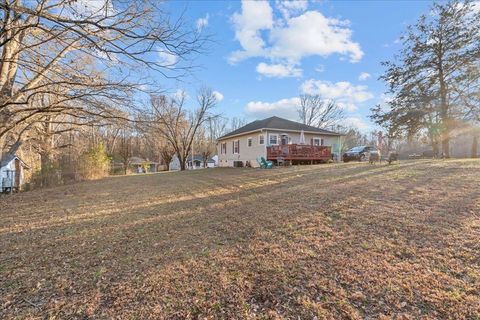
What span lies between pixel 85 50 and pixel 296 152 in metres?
14.7

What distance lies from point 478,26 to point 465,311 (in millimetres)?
23804

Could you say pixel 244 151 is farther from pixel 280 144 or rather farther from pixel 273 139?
pixel 280 144

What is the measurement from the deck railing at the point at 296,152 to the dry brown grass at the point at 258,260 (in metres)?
11.0

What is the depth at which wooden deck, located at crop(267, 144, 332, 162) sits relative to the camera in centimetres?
1777

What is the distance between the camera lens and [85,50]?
5.67 meters

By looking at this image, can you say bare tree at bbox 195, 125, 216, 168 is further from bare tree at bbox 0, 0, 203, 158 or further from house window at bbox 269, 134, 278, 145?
bare tree at bbox 0, 0, 203, 158

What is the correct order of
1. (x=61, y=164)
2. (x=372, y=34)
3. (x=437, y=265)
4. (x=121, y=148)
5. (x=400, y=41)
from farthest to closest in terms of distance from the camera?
(x=121, y=148) → (x=400, y=41) → (x=61, y=164) → (x=372, y=34) → (x=437, y=265)

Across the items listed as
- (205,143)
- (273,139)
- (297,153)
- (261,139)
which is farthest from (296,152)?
(205,143)

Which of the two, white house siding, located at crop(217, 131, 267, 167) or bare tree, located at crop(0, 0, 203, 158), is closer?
bare tree, located at crop(0, 0, 203, 158)

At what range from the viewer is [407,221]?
473 cm

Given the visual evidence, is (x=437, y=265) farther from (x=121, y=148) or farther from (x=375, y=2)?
(x=121, y=148)

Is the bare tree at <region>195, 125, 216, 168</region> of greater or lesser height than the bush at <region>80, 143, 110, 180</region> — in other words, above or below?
above

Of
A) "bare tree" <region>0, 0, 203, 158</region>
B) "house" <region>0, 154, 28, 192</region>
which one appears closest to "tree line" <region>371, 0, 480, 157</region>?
"bare tree" <region>0, 0, 203, 158</region>

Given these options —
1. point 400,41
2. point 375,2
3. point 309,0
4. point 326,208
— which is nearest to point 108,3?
point 326,208
